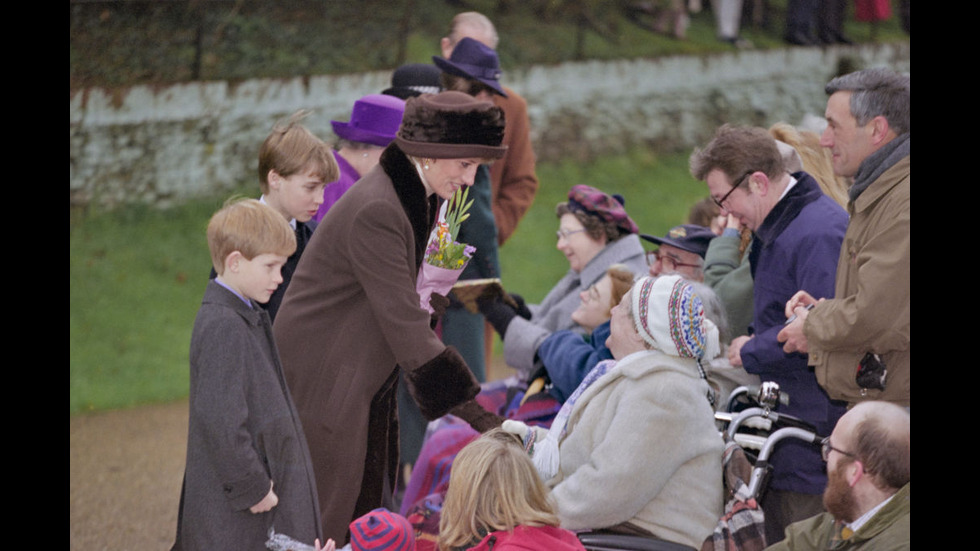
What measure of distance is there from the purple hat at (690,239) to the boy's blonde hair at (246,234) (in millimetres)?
2170

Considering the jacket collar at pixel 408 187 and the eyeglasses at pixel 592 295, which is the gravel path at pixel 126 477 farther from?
the eyeglasses at pixel 592 295

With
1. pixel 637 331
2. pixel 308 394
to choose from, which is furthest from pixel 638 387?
pixel 308 394

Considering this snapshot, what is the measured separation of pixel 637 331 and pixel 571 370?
3.24 feet

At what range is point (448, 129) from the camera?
3.49 m

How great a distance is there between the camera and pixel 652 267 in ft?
16.6

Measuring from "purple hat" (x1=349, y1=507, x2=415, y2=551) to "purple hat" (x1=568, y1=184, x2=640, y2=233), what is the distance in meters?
2.50

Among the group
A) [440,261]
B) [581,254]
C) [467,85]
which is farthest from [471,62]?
[440,261]

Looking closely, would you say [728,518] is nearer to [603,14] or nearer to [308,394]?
[308,394]

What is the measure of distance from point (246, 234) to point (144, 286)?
220 inches

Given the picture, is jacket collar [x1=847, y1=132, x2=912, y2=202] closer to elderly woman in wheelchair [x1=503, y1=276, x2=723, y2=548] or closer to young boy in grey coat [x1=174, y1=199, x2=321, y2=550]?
elderly woman in wheelchair [x1=503, y1=276, x2=723, y2=548]

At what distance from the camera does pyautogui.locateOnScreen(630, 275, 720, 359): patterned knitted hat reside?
3277 millimetres

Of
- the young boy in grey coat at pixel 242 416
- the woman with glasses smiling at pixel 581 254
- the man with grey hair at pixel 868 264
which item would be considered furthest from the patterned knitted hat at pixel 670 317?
the woman with glasses smiling at pixel 581 254

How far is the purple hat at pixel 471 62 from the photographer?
17.9ft

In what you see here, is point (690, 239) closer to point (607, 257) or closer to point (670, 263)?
point (670, 263)
